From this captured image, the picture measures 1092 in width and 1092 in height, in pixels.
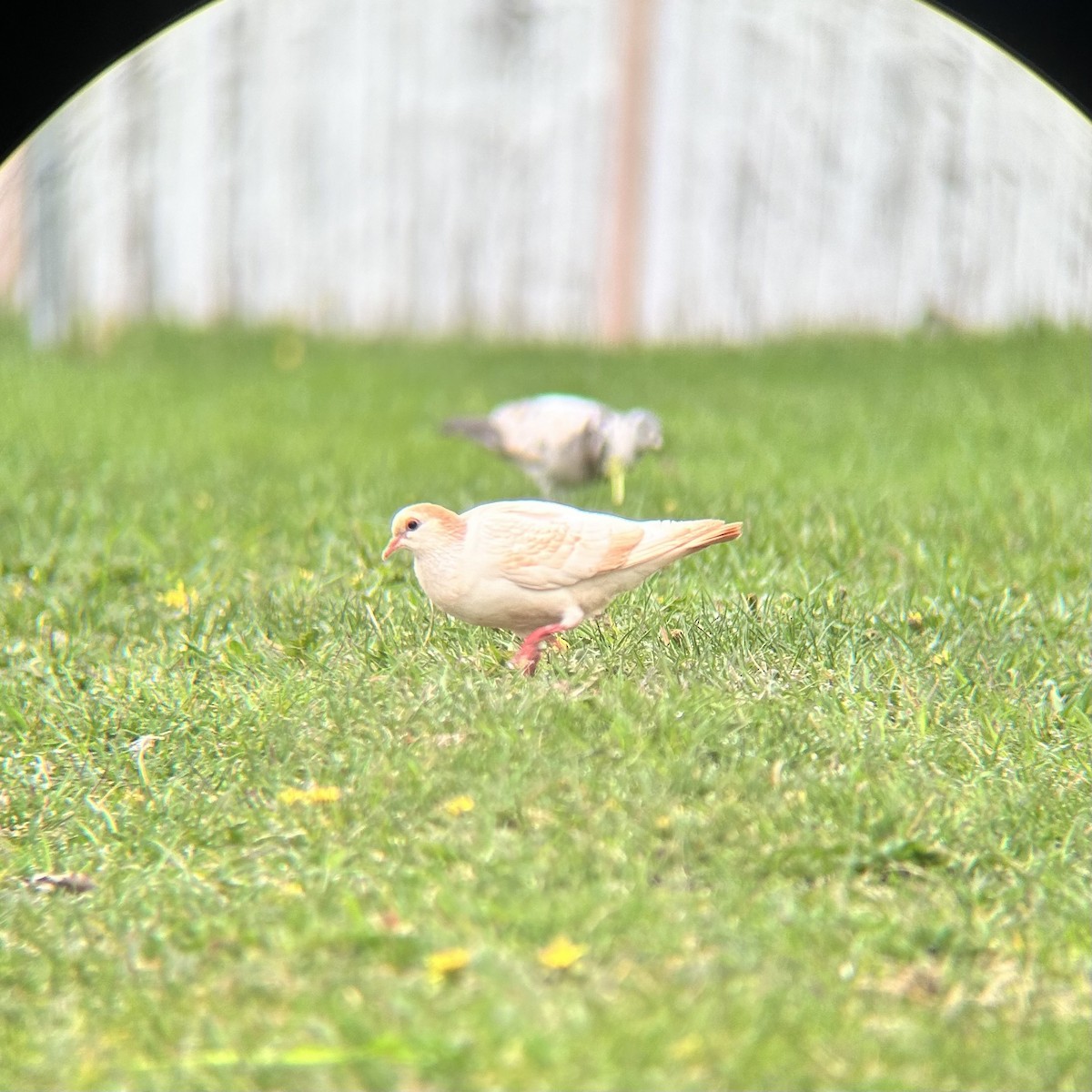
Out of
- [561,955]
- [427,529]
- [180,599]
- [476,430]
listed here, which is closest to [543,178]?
[476,430]

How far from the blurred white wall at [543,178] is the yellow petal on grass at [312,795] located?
24.9 ft

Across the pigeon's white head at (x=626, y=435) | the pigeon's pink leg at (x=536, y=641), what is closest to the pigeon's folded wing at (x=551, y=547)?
the pigeon's pink leg at (x=536, y=641)

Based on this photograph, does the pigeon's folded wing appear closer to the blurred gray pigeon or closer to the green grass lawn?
the green grass lawn

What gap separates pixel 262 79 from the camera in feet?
35.6

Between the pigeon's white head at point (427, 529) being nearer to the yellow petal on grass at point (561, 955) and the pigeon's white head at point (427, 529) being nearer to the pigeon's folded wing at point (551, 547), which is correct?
the pigeon's folded wing at point (551, 547)

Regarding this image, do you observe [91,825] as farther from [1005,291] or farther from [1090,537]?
[1005,291]

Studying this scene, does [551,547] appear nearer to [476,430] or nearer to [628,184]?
[476,430]

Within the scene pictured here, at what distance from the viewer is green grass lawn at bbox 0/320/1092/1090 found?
8.86 ft

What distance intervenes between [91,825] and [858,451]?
16.1ft

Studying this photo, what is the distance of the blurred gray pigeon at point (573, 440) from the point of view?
268 inches

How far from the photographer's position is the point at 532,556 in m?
3.83

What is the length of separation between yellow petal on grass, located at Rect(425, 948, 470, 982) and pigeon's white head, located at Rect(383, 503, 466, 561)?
1.31 m

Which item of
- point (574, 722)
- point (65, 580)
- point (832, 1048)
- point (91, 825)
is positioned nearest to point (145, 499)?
point (65, 580)

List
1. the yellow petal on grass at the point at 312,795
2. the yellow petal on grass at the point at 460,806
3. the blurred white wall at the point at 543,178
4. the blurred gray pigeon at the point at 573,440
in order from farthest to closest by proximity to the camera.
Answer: the blurred white wall at the point at 543,178
the blurred gray pigeon at the point at 573,440
the yellow petal on grass at the point at 312,795
the yellow petal on grass at the point at 460,806
